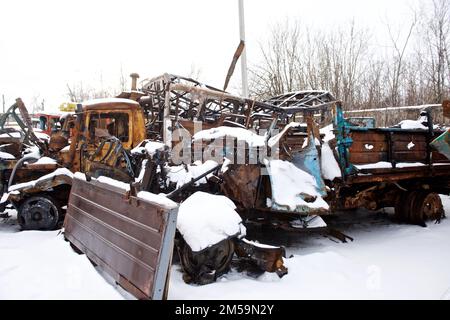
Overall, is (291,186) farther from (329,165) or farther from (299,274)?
(299,274)

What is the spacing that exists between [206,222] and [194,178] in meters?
1.04

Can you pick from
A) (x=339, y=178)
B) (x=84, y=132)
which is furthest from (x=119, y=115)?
(x=339, y=178)

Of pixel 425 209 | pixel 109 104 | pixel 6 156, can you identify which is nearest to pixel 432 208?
pixel 425 209

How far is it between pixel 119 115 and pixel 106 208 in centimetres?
317

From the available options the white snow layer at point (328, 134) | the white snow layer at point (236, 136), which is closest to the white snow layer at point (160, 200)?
Answer: the white snow layer at point (236, 136)

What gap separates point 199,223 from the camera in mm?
3779

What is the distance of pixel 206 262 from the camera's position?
12.4 ft

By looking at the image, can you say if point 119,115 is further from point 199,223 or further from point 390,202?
point 390,202

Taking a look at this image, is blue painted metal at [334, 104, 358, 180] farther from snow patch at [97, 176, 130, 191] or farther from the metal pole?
the metal pole

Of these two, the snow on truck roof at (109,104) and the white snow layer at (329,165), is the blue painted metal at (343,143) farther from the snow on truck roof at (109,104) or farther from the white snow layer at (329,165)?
the snow on truck roof at (109,104)

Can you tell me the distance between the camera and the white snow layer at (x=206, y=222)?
366cm

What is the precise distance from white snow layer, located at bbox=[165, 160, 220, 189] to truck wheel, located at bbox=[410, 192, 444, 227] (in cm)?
403

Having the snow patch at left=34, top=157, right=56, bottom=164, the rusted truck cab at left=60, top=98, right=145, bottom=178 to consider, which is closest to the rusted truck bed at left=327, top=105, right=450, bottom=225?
the rusted truck cab at left=60, top=98, right=145, bottom=178

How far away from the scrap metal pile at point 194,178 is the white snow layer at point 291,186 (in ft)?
0.05
